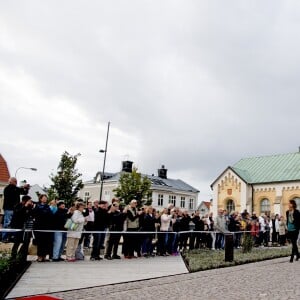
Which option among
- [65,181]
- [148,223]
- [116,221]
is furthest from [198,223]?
[65,181]

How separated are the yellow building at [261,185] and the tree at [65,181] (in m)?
22.7

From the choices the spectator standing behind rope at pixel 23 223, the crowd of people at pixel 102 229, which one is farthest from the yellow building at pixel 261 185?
the spectator standing behind rope at pixel 23 223

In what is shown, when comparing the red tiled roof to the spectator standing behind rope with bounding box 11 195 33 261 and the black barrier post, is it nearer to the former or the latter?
the spectator standing behind rope with bounding box 11 195 33 261

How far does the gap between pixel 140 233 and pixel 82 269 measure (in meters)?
3.83

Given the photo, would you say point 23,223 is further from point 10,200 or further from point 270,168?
point 270,168

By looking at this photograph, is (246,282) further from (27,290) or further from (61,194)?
(61,194)

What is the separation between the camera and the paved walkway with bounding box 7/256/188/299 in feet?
27.2

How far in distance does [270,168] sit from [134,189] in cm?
1700

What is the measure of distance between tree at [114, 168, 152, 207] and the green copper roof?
11.5m

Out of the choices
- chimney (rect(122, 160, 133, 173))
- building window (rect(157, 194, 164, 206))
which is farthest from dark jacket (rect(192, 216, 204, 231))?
chimney (rect(122, 160, 133, 173))

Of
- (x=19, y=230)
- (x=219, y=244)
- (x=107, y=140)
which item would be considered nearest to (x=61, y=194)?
(x=107, y=140)

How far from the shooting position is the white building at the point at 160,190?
2773 inches

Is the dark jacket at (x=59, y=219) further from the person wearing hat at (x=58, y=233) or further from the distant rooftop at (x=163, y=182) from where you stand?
the distant rooftop at (x=163, y=182)

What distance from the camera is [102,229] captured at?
13867mm
